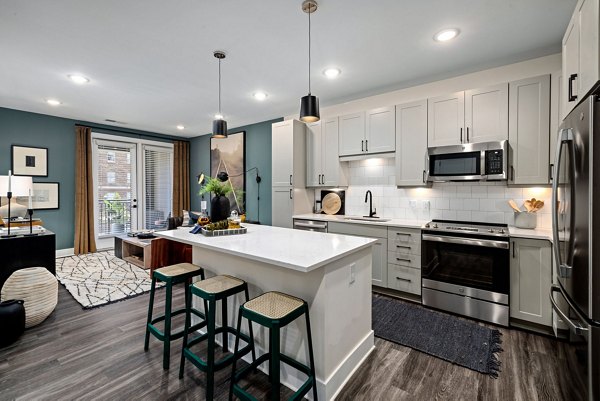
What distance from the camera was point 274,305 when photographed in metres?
1.63

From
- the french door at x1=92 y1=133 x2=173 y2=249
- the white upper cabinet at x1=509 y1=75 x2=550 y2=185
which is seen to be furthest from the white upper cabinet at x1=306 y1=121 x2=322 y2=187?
the french door at x1=92 y1=133 x2=173 y2=249

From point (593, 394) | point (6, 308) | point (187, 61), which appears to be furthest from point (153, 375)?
point (187, 61)

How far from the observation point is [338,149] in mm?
4133

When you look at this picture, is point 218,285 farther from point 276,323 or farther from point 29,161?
point 29,161

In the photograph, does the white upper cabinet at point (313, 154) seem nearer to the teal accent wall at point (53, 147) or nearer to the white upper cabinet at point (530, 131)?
the white upper cabinet at point (530, 131)

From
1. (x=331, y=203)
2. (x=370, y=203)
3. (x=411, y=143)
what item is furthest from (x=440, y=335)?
(x=331, y=203)

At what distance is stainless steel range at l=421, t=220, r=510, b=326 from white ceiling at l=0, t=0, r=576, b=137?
1.83 meters

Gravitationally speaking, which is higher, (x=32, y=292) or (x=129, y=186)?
(x=129, y=186)

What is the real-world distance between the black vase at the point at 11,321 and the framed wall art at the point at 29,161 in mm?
3545

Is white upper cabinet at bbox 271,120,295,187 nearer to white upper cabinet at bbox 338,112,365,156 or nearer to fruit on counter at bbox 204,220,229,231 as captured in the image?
white upper cabinet at bbox 338,112,365,156

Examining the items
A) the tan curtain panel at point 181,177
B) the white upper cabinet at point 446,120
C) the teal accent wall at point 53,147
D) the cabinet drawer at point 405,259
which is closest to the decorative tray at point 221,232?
the cabinet drawer at point 405,259

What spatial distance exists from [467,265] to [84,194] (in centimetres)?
653

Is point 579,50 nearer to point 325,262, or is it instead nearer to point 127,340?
point 325,262

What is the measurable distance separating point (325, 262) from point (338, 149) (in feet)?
9.23
